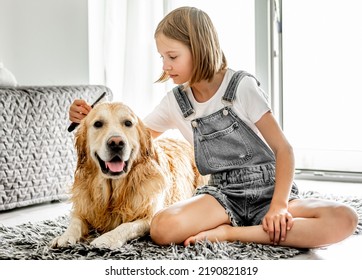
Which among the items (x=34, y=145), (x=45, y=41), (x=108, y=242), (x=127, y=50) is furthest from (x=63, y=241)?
(x=127, y=50)

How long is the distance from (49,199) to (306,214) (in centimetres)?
136

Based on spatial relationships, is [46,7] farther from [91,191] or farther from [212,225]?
[212,225]

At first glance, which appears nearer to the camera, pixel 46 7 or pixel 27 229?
pixel 27 229

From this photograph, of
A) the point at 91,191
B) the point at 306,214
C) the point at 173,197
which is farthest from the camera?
the point at 173,197

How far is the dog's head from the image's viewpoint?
2.11 meters

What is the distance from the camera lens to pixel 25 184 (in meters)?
2.86

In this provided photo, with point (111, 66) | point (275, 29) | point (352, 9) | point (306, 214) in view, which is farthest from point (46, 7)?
point (306, 214)

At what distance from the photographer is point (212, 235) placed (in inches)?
80.1

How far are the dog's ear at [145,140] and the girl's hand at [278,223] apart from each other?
18.8 inches

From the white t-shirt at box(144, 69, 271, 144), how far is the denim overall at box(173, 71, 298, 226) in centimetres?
2

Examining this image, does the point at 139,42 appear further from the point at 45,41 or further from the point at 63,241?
the point at 63,241

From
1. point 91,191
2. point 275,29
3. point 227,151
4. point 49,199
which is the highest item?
point 275,29

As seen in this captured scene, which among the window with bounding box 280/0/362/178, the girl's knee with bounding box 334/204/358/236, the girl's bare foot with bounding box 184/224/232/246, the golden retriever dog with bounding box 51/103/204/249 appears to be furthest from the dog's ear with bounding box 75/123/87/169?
the window with bounding box 280/0/362/178

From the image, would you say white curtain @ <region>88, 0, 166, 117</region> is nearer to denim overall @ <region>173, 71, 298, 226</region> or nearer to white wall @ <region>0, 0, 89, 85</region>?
white wall @ <region>0, 0, 89, 85</region>
